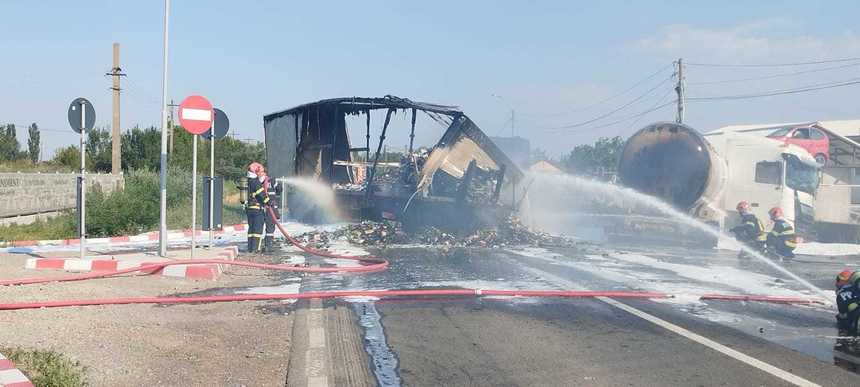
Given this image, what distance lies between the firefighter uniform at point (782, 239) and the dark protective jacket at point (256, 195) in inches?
390

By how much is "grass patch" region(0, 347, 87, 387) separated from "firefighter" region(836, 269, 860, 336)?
270 inches

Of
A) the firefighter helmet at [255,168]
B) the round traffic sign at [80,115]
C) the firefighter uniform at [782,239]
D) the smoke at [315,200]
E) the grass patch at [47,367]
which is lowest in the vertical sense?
the grass patch at [47,367]

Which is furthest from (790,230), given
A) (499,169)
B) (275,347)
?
(275,347)

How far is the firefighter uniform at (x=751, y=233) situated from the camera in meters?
13.9

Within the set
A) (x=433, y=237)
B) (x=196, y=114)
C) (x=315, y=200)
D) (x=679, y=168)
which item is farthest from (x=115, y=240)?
(x=679, y=168)

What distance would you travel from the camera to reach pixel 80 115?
33.5 ft

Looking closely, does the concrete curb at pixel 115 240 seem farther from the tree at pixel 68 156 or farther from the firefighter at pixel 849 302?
the tree at pixel 68 156

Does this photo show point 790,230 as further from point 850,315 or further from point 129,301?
point 129,301

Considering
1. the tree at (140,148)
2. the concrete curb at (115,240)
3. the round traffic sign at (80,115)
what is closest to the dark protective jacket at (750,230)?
the concrete curb at (115,240)

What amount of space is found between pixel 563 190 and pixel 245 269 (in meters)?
11.8

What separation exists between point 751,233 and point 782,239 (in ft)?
1.87

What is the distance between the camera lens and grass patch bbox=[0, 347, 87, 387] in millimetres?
4348

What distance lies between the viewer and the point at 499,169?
16719 millimetres

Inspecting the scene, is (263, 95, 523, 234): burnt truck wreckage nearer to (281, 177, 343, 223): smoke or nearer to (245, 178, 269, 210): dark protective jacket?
(281, 177, 343, 223): smoke
